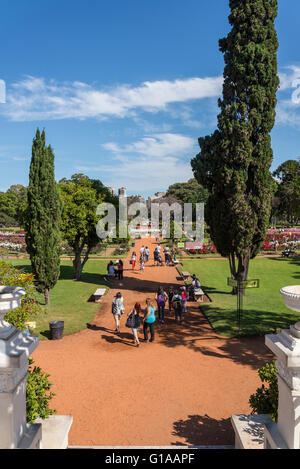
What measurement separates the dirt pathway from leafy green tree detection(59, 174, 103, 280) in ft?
23.2

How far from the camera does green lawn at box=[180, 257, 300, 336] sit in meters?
11.6

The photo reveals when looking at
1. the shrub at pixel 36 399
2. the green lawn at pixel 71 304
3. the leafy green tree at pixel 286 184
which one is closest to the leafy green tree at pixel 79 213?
the green lawn at pixel 71 304

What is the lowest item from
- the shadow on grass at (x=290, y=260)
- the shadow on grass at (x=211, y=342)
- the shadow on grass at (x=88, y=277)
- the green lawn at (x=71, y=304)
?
the shadow on grass at (x=211, y=342)

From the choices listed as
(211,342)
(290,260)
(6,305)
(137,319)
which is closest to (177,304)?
(211,342)

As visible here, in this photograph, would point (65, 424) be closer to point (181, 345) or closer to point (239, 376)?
point (239, 376)

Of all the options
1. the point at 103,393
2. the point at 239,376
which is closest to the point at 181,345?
the point at 239,376

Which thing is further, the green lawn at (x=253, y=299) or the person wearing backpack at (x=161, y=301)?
the person wearing backpack at (x=161, y=301)

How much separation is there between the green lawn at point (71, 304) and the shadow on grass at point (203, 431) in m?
4.54

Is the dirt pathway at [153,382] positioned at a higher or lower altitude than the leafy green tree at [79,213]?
lower

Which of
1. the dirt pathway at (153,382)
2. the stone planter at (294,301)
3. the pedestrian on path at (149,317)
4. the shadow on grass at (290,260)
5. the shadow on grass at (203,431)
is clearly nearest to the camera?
the stone planter at (294,301)

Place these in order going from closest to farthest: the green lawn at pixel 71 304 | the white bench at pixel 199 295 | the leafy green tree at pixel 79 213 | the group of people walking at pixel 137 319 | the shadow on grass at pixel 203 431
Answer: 1. the shadow on grass at pixel 203 431
2. the group of people walking at pixel 137 319
3. the green lawn at pixel 71 304
4. the white bench at pixel 199 295
5. the leafy green tree at pixel 79 213

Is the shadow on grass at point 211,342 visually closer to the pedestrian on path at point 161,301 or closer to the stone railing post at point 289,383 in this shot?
the pedestrian on path at point 161,301

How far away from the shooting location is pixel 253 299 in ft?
49.8

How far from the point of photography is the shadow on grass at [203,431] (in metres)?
5.54
